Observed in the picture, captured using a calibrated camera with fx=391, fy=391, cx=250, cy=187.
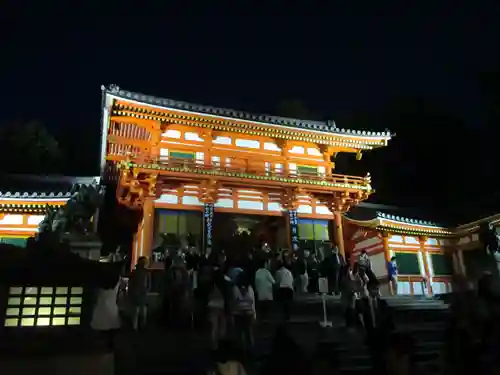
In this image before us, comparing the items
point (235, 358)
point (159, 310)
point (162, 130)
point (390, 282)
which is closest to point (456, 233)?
point (390, 282)

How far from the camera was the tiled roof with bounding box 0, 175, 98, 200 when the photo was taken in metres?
16.3

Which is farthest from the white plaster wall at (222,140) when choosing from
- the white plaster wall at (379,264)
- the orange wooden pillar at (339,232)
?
the white plaster wall at (379,264)

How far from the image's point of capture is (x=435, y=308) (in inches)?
488

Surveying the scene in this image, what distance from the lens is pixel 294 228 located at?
17.6m

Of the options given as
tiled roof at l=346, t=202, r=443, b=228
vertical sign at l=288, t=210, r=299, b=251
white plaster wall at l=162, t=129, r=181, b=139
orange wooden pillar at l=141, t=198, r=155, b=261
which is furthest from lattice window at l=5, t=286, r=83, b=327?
tiled roof at l=346, t=202, r=443, b=228

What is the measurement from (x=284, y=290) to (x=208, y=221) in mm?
6440

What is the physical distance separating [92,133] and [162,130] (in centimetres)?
2754

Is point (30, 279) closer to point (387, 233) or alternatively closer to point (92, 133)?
point (387, 233)

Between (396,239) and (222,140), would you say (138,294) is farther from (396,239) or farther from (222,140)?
(396,239)

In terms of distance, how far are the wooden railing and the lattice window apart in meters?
8.55

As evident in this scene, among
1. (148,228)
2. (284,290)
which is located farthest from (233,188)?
(284,290)

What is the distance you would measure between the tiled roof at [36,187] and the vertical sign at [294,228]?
31.8 feet

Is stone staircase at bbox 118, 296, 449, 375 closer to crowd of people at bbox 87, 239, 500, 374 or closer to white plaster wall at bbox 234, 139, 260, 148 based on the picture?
crowd of people at bbox 87, 239, 500, 374

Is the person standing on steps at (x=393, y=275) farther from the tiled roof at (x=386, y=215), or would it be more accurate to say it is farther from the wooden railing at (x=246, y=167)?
the wooden railing at (x=246, y=167)
